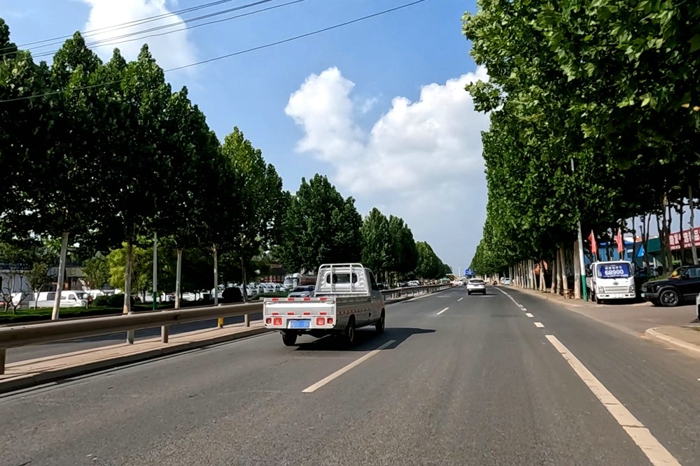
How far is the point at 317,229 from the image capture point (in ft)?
183

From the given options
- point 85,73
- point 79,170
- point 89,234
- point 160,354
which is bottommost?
point 160,354

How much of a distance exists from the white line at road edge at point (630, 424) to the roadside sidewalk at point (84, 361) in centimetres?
848

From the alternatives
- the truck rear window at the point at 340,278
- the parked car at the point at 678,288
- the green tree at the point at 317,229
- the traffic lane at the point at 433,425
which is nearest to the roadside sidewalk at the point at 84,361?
the truck rear window at the point at 340,278

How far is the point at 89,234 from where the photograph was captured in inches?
1077

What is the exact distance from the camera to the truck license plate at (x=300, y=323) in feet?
40.1

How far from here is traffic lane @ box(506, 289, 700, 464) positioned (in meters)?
5.49

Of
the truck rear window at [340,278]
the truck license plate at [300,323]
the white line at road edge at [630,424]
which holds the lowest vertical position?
the white line at road edge at [630,424]

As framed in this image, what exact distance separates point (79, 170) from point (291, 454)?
2261cm

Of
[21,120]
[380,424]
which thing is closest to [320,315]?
[380,424]

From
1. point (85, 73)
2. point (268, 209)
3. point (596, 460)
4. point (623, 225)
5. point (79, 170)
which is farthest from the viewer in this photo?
point (268, 209)

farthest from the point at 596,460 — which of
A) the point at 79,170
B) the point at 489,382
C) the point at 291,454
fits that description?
the point at 79,170

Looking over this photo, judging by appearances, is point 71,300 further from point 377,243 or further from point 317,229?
point 377,243

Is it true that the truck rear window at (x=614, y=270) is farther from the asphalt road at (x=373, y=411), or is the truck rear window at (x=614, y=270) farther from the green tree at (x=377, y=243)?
the green tree at (x=377, y=243)

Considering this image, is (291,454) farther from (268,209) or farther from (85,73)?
(268,209)
